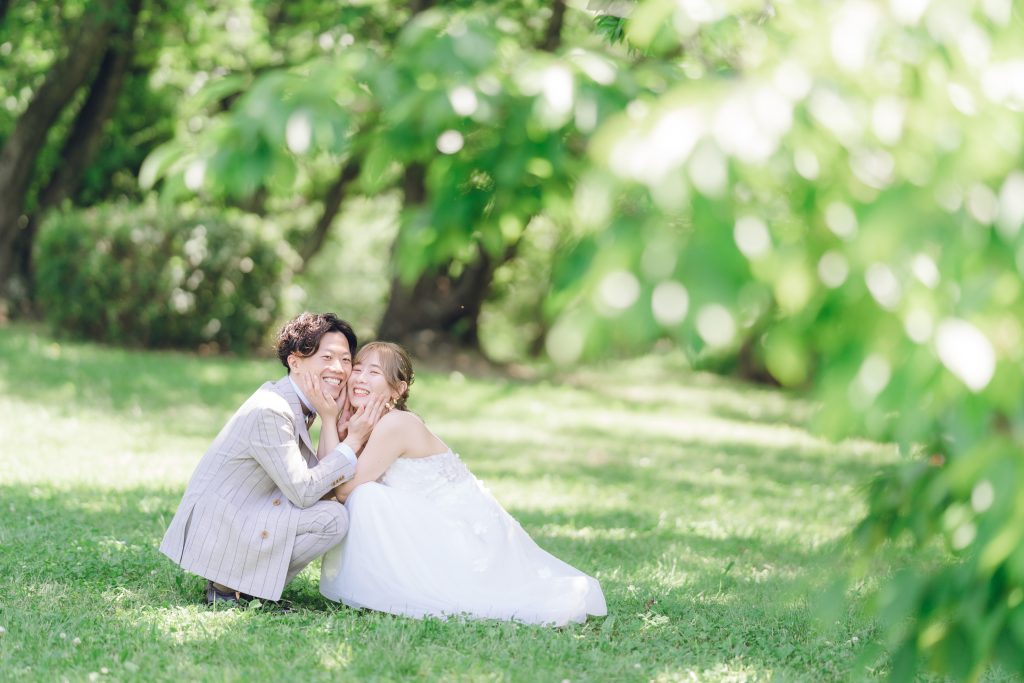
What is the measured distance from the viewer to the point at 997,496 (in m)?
1.98

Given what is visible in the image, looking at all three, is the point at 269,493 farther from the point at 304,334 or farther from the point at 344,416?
the point at 304,334

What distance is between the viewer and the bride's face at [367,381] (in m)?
6.16

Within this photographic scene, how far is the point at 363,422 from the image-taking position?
6.05 metres

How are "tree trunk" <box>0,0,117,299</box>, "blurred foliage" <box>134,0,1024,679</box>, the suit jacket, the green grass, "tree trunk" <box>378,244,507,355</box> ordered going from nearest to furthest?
"blurred foliage" <box>134,0,1024,679</box> → the green grass → the suit jacket → "tree trunk" <box>0,0,117,299</box> → "tree trunk" <box>378,244,507,355</box>

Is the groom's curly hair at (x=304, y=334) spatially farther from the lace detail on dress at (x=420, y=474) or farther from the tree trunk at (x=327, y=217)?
the tree trunk at (x=327, y=217)

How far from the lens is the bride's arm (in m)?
5.98

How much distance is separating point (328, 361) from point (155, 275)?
35.2ft

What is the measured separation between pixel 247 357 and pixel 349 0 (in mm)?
6106

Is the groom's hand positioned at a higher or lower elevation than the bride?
higher

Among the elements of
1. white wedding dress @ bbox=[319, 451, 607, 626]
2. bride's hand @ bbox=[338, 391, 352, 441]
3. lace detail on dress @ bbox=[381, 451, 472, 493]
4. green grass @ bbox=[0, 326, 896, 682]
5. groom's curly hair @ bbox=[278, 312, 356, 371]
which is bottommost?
green grass @ bbox=[0, 326, 896, 682]

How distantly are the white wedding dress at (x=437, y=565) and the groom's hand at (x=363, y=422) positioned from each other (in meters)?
0.24

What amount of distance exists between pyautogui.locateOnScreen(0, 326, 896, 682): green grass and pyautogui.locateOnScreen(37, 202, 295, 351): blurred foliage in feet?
1.70

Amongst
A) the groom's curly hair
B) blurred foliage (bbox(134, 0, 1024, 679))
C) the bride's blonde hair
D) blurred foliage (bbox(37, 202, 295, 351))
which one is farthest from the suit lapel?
blurred foliage (bbox(37, 202, 295, 351))

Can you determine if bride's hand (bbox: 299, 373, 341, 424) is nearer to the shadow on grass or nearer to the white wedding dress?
the white wedding dress
